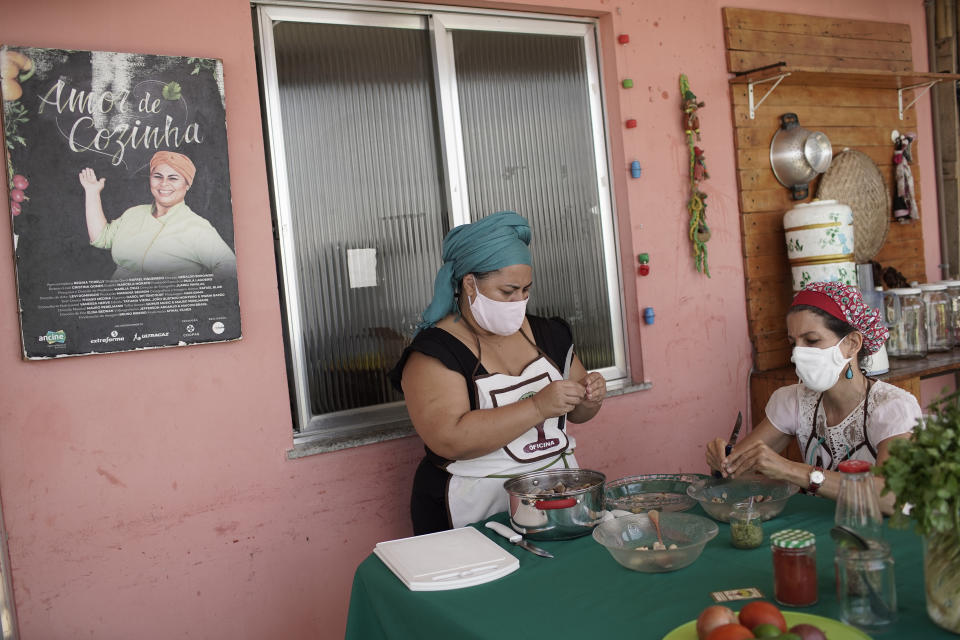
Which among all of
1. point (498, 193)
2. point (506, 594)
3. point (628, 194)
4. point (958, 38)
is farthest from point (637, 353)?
point (958, 38)

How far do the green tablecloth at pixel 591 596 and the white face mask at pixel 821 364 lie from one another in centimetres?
45

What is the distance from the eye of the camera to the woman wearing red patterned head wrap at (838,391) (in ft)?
6.80

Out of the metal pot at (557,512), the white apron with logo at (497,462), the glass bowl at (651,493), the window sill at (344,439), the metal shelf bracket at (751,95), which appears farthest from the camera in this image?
the metal shelf bracket at (751,95)

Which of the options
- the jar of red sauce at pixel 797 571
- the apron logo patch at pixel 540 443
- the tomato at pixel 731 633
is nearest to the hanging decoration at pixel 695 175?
the apron logo patch at pixel 540 443

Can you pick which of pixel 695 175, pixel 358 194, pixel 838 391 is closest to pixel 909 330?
pixel 695 175

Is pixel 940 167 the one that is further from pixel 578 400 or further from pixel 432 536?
pixel 432 536

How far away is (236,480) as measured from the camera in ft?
8.60

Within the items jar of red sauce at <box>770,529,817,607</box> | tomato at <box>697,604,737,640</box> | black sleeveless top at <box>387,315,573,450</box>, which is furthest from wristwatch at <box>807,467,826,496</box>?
black sleeveless top at <box>387,315,573,450</box>

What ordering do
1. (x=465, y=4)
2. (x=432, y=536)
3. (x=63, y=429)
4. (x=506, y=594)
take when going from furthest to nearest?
1. (x=465, y=4)
2. (x=63, y=429)
3. (x=432, y=536)
4. (x=506, y=594)

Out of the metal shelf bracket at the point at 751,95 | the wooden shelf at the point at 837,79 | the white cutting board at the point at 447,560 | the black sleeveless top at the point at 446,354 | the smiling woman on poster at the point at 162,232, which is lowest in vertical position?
the white cutting board at the point at 447,560

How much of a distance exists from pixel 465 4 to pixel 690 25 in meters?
1.15

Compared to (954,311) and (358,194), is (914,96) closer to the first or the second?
(954,311)

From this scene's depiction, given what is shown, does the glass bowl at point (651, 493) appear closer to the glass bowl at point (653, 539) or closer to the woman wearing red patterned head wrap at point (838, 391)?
the woman wearing red patterned head wrap at point (838, 391)

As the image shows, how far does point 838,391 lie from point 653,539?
84 cm
